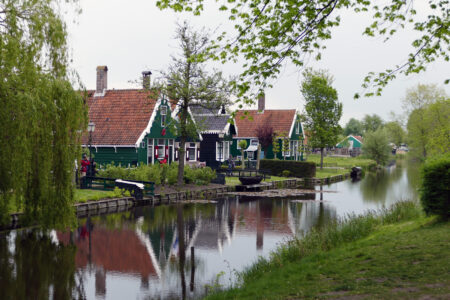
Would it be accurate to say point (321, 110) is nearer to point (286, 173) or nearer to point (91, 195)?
point (286, 173)

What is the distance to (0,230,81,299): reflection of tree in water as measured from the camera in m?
11.5

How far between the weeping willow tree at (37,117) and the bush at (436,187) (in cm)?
1169

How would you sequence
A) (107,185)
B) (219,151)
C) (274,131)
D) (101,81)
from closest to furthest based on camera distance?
1. (107,185)
2. (101,81)
3. (219,151)
4. (274,131)

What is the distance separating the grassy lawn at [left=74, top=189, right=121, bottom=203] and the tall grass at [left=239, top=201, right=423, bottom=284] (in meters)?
11.6

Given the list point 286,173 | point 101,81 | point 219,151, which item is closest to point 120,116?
point 101,81

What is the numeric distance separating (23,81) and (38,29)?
6.44ft

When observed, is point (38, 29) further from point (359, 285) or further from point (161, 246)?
point (359, 285)

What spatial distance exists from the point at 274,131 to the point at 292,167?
1018 cm

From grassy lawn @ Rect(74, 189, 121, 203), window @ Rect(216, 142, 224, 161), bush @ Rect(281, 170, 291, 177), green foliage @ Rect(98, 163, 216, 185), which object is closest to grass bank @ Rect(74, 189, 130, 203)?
grassy lawn @ Rect(74, 189, 121, 203)

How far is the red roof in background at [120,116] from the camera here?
35562 millimetres

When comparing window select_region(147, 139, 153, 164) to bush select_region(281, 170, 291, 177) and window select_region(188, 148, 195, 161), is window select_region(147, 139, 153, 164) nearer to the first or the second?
window select_region(188, 148, 195, 161)

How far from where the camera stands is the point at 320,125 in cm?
5731

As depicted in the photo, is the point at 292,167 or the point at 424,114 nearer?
the point at 292,167

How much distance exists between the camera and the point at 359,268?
10352 millimetres
